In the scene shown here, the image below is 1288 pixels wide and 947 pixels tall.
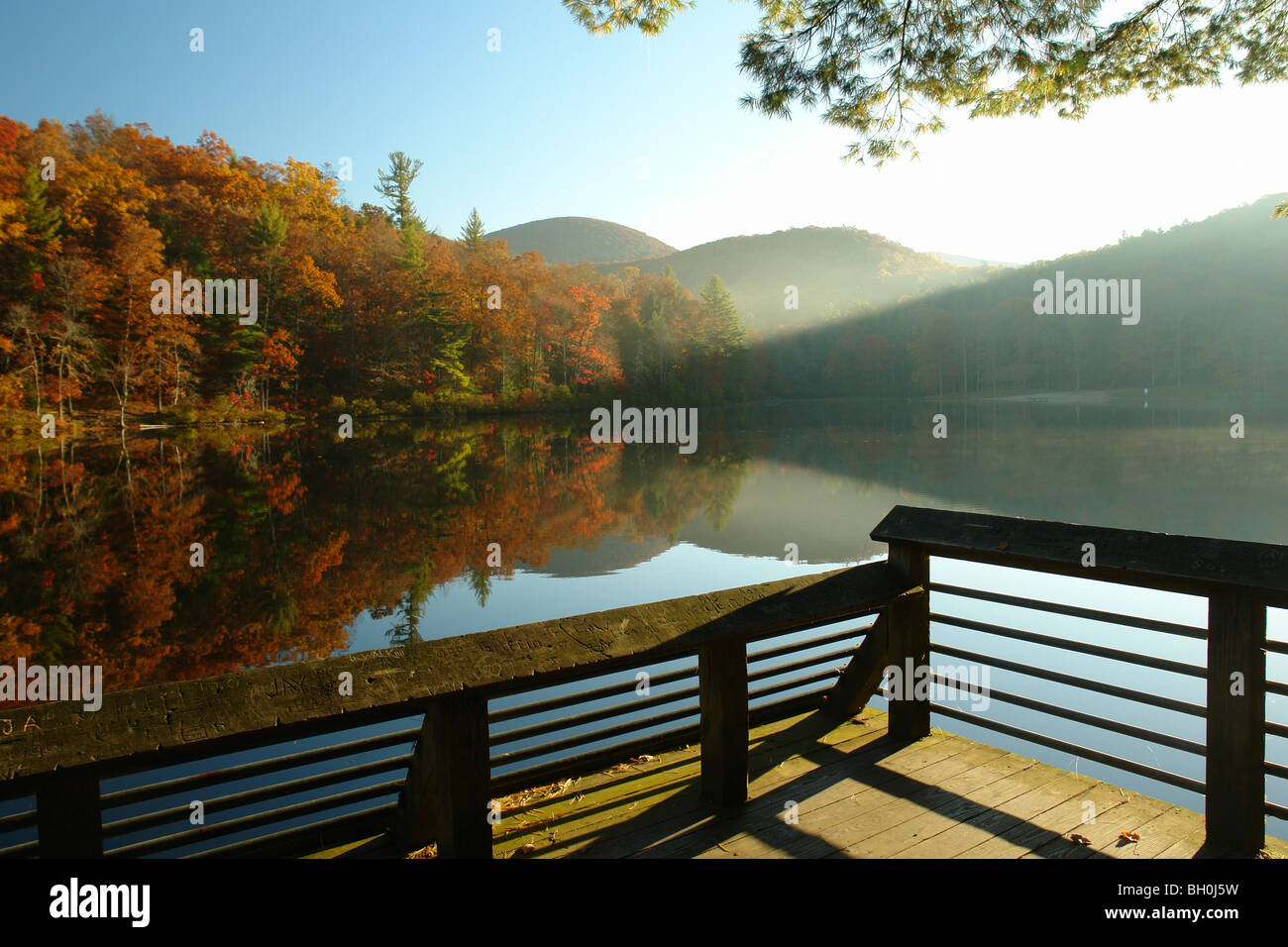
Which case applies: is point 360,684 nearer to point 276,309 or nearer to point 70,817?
point 70,817

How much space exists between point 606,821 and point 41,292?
43198mm

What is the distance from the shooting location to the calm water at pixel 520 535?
7547mm

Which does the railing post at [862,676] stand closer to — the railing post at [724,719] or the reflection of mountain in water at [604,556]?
the railing post at [724,719]

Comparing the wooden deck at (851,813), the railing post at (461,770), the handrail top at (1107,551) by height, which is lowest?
the wooden deck at (851,813)

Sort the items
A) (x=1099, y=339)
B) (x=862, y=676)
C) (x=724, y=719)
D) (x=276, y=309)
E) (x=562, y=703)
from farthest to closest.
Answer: (x=1099, y=339) < (x=276, y=309) < (x=862, y=676) < (x=562, y=703) < (x=724, y=719)

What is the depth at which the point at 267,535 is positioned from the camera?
43.0 ft

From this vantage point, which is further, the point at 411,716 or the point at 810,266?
the point at 810,266

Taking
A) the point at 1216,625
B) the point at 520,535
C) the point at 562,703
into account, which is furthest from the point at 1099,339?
the point at 562,703

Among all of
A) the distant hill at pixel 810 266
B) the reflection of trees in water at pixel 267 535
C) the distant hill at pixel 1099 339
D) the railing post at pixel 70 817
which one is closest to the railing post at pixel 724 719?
the railing post at pixel 70 817

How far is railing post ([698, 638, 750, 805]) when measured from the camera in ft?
9.64

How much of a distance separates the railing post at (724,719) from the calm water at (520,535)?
3321mm

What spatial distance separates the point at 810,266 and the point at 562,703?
182 m

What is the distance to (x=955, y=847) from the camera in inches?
106
